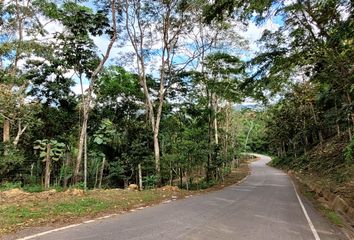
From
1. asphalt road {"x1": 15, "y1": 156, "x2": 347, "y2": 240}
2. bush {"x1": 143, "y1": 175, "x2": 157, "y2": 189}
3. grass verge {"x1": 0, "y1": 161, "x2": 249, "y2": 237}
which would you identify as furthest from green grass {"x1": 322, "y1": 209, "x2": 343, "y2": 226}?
bush {"x1": 143, "y1": 175, "x2": 157, "y2": 189}

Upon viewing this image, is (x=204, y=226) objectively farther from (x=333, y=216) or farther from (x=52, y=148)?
(x=52, y=148)

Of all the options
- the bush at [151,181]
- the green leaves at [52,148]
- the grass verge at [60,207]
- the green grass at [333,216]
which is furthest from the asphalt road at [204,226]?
the green leaves at [52,148]

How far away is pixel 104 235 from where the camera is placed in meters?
6.72

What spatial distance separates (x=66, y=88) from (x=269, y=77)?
15356 mm

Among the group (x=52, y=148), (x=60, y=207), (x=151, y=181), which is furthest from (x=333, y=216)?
(x=52, y=148)

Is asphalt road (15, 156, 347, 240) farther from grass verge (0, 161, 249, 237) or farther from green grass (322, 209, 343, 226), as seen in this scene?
grass verge (0, 161, 249, 237)

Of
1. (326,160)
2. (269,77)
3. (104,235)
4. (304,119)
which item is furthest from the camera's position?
(304,119)

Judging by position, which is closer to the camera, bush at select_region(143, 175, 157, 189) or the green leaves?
bush at select_region(143, 175, 157, 189)

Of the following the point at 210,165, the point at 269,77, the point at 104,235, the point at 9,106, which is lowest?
the point at 104,235

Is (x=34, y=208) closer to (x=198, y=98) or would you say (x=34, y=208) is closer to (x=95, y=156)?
(x=95, y=156)

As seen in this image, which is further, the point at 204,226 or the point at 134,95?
the point at 134,95

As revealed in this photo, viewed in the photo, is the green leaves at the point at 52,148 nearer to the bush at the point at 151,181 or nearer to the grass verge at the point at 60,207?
the bush at the point at 151,181

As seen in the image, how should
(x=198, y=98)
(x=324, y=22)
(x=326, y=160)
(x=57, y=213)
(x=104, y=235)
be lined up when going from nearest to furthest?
(x=104, y=235) < (x=57, y=213) < (x=324, y=22) < (x=198, y=98) < (x=326, y=160)

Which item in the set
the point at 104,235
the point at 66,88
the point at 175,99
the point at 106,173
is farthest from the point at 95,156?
the point at 104,235
